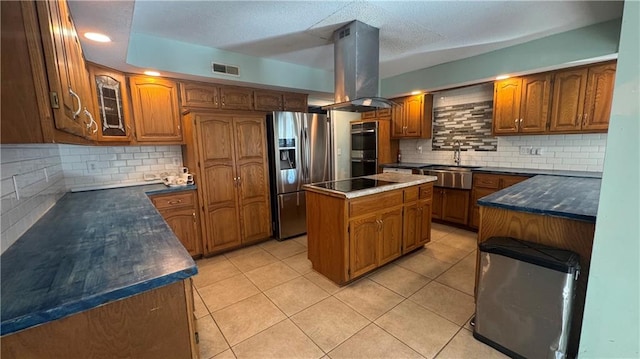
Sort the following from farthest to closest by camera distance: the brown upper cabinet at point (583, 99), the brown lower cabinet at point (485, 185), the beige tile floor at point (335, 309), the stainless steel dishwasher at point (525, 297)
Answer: the brown lower cabinet at point (485, 185)
the brown upper cabinet at point (583, 99)
the beige tile floor at point (335, 309)
the stainless steel dishwasher at point (525, 297)

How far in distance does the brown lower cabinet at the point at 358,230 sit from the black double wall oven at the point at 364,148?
6.69 feet

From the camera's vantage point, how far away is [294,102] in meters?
3.99

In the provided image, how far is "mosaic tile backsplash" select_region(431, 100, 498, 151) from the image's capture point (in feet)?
13.2

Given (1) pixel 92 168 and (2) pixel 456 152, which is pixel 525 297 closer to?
(2) pixel 456 152

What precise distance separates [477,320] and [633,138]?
1395 millimetres

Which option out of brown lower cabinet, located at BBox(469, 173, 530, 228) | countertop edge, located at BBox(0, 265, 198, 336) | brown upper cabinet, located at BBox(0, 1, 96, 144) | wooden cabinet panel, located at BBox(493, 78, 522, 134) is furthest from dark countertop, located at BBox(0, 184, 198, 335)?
wooden cabinet panel, located at BBox(493, 78, 522, 134)

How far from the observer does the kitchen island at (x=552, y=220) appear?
61.9 inches

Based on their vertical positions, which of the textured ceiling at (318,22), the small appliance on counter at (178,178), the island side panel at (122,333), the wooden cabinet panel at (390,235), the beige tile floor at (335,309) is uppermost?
the textured ceiling at (318,22)

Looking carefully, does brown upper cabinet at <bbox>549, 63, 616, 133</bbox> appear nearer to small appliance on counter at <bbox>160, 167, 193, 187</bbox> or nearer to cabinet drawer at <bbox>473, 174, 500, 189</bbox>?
cabinet drawer at <bbox>473, 174, 500, 189</bbox>

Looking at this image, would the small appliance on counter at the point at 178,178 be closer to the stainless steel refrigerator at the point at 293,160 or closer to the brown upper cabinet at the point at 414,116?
the stainless steel refrigerator at the point at 293,160

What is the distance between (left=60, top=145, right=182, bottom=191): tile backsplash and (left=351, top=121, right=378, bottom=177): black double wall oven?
322 cm

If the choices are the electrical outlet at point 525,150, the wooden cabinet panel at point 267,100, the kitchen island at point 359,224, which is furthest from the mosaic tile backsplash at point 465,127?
the wooden cabinet panel at point 267,100

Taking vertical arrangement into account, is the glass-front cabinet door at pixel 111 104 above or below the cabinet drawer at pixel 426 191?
above

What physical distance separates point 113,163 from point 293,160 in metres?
2.15
